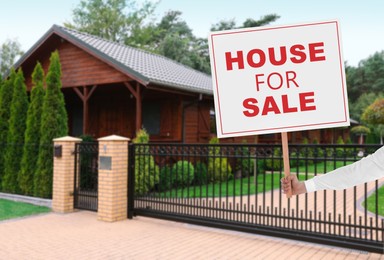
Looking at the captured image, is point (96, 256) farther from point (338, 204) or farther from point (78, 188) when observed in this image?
point (338, 204)

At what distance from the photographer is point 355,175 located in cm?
224

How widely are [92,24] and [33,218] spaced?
34289 millimetres

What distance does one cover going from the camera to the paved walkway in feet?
16.0

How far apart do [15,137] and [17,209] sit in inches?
102

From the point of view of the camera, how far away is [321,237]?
526 cm

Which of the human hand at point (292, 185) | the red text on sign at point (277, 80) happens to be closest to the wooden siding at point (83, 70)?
the red text on sign at point (277, 80)

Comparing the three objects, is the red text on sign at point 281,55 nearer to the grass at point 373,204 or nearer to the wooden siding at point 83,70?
the grass at point 373,204

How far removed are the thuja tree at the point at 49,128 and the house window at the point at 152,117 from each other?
5.01 meters

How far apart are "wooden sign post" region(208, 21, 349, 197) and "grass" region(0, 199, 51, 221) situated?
6.35 metres

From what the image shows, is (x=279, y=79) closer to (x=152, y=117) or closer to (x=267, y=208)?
(x=267, y=208)

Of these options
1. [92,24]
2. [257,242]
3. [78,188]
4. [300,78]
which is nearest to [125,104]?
[78,188]

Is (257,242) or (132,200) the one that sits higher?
(132,200)

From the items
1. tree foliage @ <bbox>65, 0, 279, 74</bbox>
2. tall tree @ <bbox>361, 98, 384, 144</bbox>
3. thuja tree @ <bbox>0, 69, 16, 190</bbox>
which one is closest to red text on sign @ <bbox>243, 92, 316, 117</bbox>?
thuja tree @ <bbox>0, 69, 16, 190</bbox>

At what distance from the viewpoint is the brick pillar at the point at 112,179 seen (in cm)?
689
